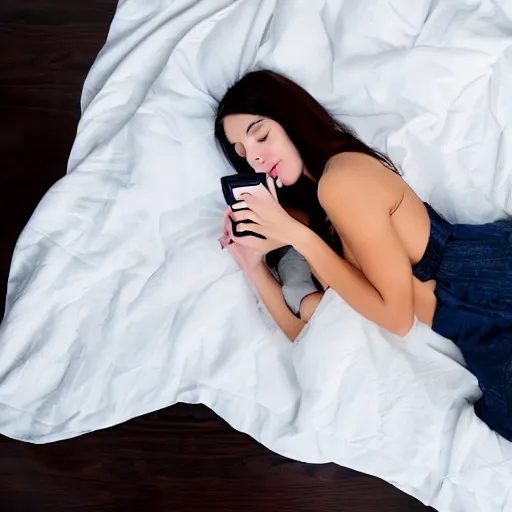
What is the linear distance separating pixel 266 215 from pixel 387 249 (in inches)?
7.7

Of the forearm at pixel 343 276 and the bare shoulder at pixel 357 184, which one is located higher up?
the bare shoulder at pixel 357 184


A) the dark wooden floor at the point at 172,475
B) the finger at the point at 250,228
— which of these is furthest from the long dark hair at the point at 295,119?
the dark wooden floor at the point at 172,475

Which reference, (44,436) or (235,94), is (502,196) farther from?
(44,436)

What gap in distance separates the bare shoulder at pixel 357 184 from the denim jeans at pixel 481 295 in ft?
0.42

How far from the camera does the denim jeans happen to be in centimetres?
100

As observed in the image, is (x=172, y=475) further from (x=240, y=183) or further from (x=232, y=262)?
(x=240, y=183)

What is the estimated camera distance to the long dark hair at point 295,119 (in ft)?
3.28

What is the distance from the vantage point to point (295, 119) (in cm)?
101

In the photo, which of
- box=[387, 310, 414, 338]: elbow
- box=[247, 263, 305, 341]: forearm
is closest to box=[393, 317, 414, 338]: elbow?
box=[387, 310, 414, 338]: elbow

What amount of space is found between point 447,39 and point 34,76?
0.84 m

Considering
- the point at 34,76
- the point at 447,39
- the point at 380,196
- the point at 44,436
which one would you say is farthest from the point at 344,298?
the point at 34,76

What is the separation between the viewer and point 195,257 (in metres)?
1.14

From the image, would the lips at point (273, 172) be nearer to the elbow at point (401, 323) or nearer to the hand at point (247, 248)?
the hand at point (247, 248)

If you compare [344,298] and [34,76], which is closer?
[344,298]
